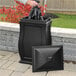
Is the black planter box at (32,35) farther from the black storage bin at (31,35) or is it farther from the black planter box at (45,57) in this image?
the black planter box at (45,57)

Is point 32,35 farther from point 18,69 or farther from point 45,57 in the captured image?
point 18,69

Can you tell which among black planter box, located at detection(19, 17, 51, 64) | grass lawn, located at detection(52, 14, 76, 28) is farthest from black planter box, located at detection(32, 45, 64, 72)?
grass lawn, located at detection(52, 14, 76, 28)

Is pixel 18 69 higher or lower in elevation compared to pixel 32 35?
lower

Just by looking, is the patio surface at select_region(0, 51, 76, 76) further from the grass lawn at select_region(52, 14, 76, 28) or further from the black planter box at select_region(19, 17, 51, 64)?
the grass lawn at select_region(52, 14, 76, 28)

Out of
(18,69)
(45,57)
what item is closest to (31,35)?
(45,57)

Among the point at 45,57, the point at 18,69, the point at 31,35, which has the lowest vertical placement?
the point at 18,69

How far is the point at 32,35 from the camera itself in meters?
5.25

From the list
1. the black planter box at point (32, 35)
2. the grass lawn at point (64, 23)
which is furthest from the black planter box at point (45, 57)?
the grass lawn at point (64, 23)

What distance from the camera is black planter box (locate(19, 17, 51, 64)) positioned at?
203 inches

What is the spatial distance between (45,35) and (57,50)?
49cm

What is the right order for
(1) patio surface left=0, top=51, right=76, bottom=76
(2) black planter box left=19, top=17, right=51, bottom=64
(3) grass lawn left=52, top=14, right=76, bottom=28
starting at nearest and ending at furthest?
(1) patio surface left=0, top=51, right=76, bottom=76, (2) black planter box left=19, top=17, right=51, bottom=64, (3) grass lawn left=52, top=14, right=76, bottom=28

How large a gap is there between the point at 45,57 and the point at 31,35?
69 centimetres

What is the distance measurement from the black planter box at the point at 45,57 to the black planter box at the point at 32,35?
0.28m

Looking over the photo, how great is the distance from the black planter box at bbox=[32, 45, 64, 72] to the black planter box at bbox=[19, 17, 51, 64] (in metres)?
0.28
